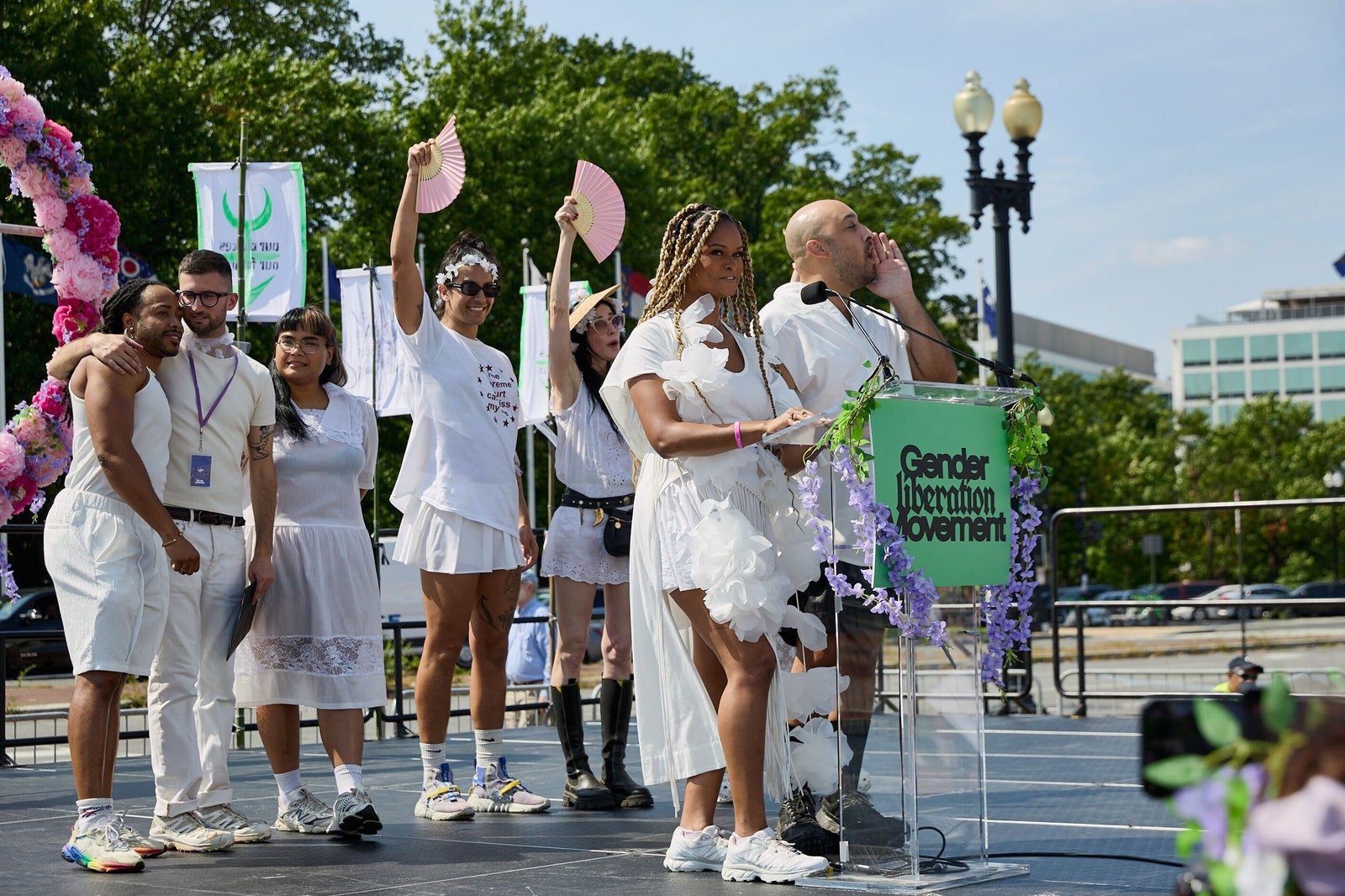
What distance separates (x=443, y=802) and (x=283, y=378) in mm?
1685

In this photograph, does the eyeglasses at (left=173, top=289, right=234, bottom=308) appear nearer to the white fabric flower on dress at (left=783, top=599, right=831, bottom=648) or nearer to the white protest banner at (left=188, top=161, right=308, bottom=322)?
the white fabric flower on dress at (left=783, top=599, right=831, bottom=648)

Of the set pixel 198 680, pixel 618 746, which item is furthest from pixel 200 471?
pixel 618 746

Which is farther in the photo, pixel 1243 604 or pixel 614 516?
pixel 1243 604

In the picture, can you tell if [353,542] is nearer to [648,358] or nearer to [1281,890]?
[648,358]

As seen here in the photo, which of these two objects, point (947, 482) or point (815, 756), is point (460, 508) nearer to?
point (815, 756)

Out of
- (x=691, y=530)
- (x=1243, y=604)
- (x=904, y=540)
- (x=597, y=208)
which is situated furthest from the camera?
(x=1243, y=604)

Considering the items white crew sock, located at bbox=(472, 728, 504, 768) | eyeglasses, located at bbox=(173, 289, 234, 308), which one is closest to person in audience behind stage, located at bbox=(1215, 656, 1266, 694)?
white crew sock, located at bbox=(472, 728, 504, 768)

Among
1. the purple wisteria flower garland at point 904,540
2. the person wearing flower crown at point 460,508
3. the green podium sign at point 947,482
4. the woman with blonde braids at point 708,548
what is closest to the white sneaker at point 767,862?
the woman with blonde braids at point 708,548

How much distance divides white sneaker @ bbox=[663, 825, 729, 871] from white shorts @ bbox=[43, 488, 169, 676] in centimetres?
176

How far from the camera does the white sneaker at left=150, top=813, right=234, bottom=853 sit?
16.0 feet

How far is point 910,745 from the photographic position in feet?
13.6

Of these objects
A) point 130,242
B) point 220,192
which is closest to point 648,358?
point 220,192

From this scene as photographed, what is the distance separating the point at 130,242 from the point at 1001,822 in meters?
23.9

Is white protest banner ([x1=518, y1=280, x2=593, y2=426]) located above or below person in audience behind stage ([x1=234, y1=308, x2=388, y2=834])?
above
